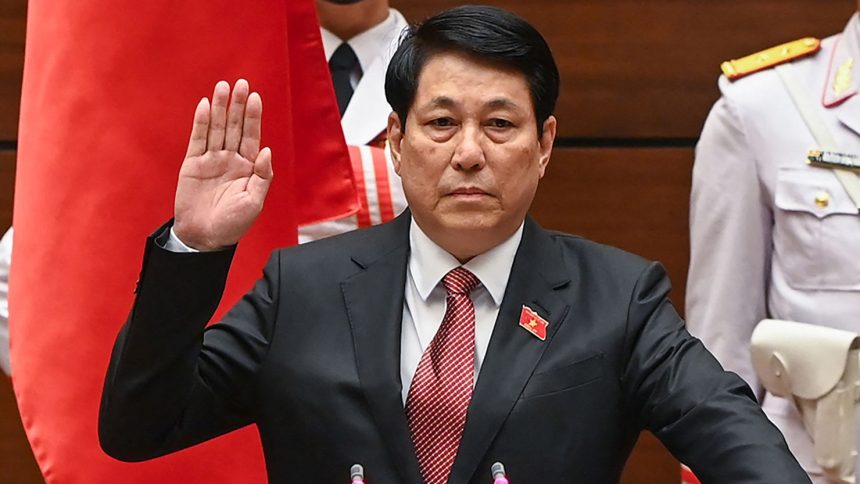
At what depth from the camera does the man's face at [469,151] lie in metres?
1.56

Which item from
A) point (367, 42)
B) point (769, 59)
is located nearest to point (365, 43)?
point (367, 42)

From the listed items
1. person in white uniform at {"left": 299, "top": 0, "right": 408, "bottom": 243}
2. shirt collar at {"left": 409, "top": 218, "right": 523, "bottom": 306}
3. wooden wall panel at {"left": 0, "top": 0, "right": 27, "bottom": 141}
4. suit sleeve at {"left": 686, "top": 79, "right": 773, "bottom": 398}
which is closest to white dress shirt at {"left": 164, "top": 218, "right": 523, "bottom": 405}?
shirt collar at {"left": 409, "top": 218, "right": 523, "bottom": 306}

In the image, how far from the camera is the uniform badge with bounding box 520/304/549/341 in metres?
1.57

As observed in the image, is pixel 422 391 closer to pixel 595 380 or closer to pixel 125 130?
pixel 595 380

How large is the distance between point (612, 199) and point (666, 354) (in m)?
1.34

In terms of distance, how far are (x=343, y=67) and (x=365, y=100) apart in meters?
0.13

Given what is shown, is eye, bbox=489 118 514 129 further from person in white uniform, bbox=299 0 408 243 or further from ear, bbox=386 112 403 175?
person in white uniform, bbox=299 0 408 243

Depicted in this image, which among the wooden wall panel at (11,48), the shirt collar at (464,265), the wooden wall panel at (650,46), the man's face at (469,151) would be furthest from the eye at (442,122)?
the wooden wall panel at (11,48)

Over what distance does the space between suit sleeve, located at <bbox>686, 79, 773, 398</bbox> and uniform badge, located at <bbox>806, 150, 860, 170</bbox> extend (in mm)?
78

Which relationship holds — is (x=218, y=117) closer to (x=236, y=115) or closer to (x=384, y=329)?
(x=236, y=115)

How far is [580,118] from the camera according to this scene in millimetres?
2852

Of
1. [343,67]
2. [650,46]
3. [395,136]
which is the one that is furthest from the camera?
[650,46]

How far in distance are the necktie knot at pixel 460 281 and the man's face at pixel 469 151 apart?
0.08 feet

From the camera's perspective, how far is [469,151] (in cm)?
154
